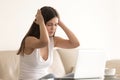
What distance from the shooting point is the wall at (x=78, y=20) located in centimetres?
330

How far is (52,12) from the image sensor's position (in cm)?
210

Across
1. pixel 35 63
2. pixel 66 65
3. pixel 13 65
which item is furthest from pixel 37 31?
pixel 66 65

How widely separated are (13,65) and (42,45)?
1151 mm

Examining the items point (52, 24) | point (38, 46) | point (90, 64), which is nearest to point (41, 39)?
point (38, 46)

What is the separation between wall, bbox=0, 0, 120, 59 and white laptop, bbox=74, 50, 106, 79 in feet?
5.35

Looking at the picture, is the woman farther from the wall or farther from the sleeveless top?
the wall

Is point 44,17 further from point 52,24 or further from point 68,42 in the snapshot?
point 68,42

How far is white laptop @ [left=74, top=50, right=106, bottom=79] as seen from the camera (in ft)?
5.95

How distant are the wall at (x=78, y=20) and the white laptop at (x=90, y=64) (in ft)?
5.35

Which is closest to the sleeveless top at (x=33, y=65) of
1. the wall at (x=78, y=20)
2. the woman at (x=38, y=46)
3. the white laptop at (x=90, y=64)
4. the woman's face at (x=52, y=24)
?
the woman at (x=38, y=46)

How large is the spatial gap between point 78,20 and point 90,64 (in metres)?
2.11

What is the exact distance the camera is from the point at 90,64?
6.09 feet

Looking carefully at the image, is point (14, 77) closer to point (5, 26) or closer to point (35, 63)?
point (5, 26)

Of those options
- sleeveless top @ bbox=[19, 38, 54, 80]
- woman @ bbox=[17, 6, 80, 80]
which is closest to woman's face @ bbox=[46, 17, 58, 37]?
woman @ bbox=[17, 6, 80, 80]
